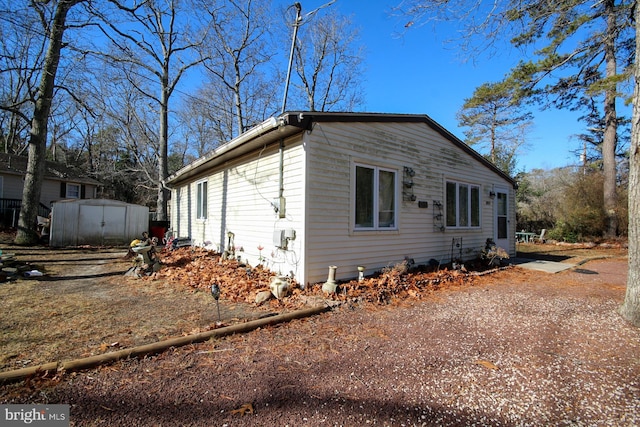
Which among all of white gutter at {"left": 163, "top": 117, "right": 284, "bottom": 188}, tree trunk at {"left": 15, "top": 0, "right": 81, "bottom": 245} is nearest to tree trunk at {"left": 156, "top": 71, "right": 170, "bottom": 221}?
tree trunk at {"left": 15, "top": 0, "right": 81, "bottom": 245}

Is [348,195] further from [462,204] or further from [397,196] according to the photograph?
[462,204]

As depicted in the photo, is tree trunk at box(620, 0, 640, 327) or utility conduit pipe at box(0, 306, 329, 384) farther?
tree trunk at box(620, 0, 640, 327)

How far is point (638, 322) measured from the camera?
13.2 feet

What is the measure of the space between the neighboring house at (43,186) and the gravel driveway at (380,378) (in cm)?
1964

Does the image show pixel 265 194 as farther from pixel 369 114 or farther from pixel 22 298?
pixel 22 298

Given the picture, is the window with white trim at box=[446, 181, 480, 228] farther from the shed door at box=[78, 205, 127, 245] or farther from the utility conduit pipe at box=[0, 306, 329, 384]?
the shed door at box=[78, 205, 127, 245]

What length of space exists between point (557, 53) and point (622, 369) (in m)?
14.1

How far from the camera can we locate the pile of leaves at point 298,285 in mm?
5137

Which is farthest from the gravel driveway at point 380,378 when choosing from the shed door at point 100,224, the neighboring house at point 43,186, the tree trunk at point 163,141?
the neighboring house at point 43,186

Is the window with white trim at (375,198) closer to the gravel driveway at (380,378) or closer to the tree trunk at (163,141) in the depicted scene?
the gravel driveway at (380,378)

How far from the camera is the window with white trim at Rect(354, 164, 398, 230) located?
20.5 feet

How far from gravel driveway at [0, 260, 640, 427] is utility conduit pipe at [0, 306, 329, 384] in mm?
88

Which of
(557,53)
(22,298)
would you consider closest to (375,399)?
(22,298)

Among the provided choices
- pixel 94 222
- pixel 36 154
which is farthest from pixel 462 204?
pixel 36 154
